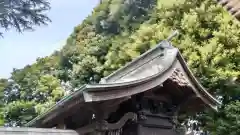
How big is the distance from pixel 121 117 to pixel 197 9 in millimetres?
7219

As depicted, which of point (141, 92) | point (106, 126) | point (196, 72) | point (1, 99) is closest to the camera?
point (106, 126)

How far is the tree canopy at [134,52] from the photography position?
11.5m

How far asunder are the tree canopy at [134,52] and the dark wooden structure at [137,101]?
7.32 ft

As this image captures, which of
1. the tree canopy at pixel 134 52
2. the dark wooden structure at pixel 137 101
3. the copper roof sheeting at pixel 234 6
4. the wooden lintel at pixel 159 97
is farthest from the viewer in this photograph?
the tree canopy at pixel 134 52

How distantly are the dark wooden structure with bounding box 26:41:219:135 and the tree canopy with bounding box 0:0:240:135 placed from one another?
2.23 meters

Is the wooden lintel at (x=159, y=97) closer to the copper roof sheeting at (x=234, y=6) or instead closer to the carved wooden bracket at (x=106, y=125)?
the carved wooden bracket at (x=106, y=125)

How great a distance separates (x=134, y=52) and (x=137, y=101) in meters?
6.88

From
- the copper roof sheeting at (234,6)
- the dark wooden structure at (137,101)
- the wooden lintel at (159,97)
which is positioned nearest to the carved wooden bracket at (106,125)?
the dark wooden structure at (137,101)

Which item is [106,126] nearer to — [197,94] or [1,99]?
[197,94]

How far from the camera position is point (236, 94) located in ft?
38.2

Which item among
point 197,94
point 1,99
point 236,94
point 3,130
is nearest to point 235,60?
point 236,94

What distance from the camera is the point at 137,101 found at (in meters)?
6.54

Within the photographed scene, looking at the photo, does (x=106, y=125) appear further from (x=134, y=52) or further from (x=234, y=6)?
(x=134, y=52)

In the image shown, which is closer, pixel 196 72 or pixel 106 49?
pixel 196 72
